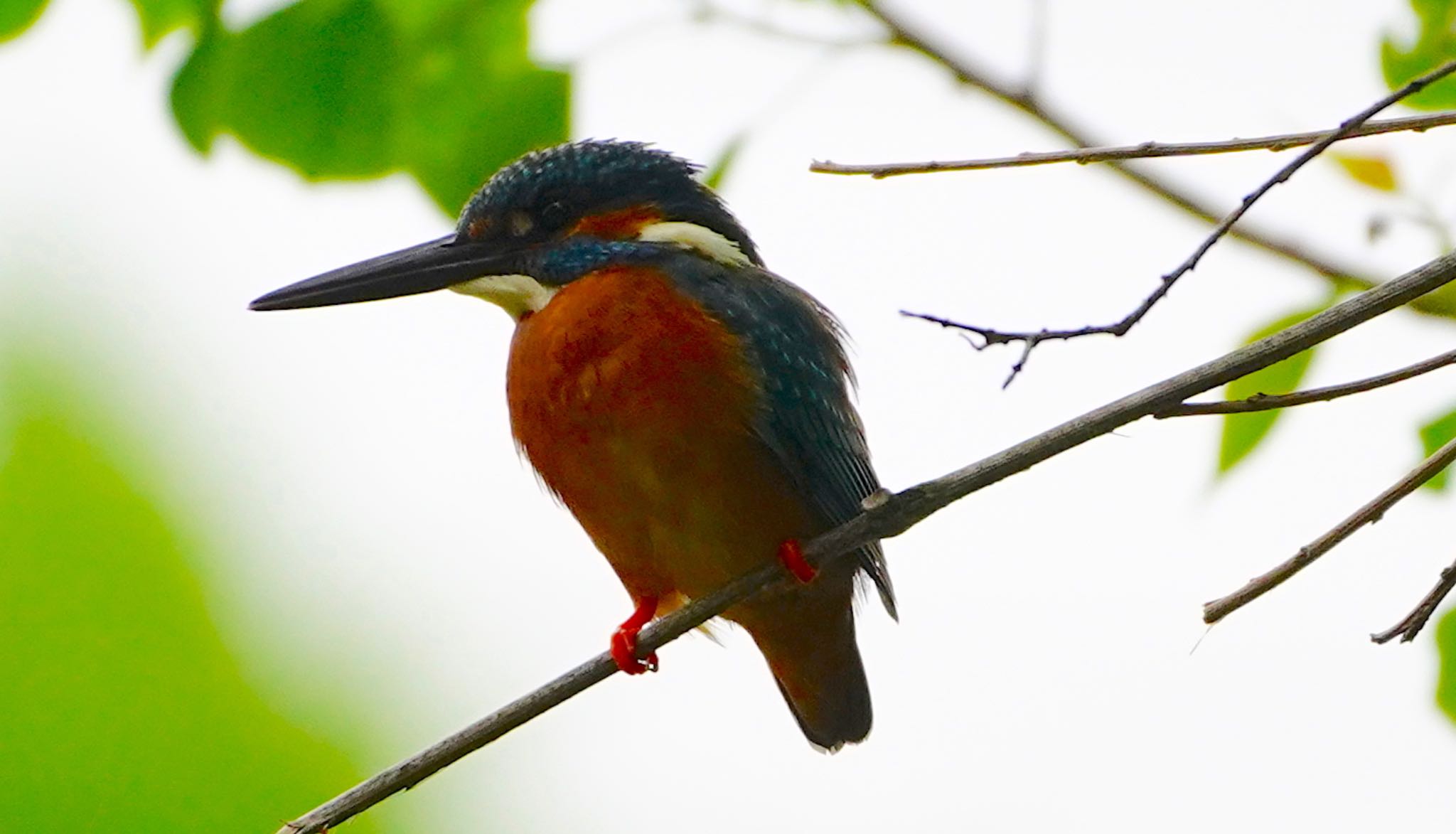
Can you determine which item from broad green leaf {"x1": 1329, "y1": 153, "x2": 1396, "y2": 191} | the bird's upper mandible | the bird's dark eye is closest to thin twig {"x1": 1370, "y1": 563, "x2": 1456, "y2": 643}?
broad green leaf {"x1": 1329, "y1": 153, "x2": 1396, "y2": 191}

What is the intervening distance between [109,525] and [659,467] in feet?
19.7

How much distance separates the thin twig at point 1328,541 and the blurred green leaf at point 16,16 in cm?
158

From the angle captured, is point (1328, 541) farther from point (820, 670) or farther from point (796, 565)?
point (820, 670)

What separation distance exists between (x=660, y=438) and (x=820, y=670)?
0.61 m

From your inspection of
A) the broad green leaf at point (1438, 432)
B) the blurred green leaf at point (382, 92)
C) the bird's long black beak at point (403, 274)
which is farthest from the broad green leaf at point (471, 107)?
the broad green leaf at point (1438, 432)

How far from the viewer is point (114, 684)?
287 inches

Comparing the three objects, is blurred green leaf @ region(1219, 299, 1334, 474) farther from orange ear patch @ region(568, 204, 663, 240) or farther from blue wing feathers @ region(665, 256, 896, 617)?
orange ear patch @ region(568, 204, 663, 240)

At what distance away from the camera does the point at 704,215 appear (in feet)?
10.4

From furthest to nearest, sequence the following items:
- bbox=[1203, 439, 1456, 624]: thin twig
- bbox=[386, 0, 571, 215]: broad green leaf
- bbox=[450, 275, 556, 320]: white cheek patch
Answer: bbox=[450, 275, 556, 320]: white cheek patch → bbox=[386, 0, 571, 215]: broad green leaf → bbox=[1203, 439, 1456, 624]: thin twig

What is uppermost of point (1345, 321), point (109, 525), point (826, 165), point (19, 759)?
point (826, 165)

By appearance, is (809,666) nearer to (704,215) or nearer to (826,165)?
(704,215)

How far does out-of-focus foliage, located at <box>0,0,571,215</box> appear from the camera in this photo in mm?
2238

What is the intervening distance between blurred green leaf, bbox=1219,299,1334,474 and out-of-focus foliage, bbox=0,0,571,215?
993 mm

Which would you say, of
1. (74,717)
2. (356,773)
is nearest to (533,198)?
(356,773)
